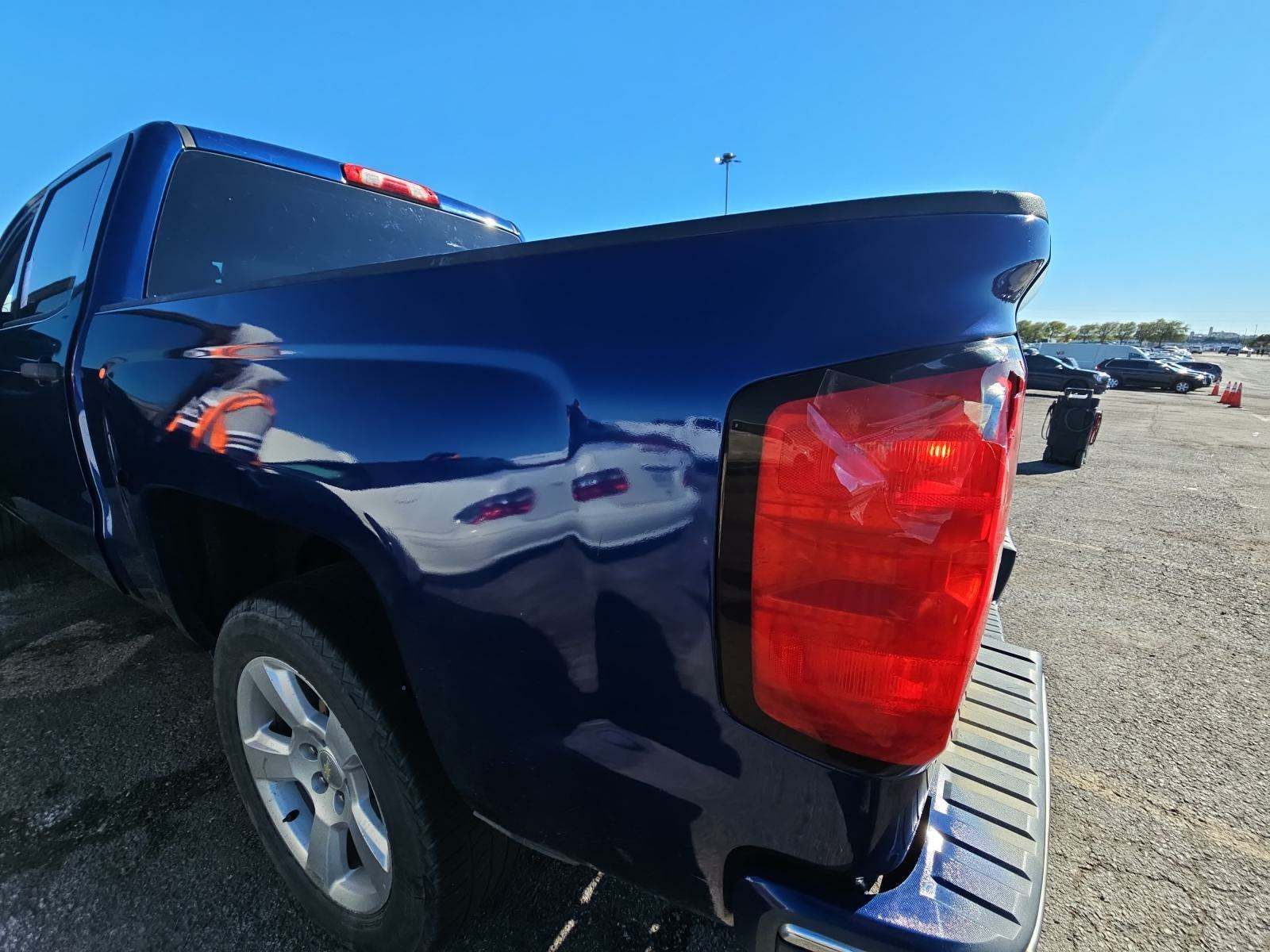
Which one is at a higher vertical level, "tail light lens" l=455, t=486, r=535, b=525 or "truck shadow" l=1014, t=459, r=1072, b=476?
"tail light lens" l=455, t=486, r=535, b=525

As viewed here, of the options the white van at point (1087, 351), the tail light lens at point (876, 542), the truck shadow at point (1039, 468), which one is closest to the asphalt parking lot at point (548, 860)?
the tail light lens at point (876, 542)

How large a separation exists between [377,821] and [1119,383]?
124 feet

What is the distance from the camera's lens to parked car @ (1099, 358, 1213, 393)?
2802 centimetres

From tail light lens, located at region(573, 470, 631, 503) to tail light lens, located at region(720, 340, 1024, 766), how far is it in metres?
0.16

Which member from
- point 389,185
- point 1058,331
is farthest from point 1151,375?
point 1058,331

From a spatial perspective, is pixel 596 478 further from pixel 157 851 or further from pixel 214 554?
pixel 157 851

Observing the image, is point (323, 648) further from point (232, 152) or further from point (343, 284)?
point (232, 152)

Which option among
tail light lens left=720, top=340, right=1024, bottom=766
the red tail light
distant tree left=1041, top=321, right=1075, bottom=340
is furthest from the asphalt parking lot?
distant tree left=1041, top=321, right=1075, bottom=340

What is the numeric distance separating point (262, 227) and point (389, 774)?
84.3 inches

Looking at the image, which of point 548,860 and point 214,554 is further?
point 214,554

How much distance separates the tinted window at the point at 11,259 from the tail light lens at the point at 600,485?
11.3 ft

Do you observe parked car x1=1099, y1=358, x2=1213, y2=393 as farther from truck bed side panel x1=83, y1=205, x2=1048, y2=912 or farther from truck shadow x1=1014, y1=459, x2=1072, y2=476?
truck bed side panel x1=83, y1=205, x2=1048, y2=912

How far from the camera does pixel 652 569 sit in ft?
3.00

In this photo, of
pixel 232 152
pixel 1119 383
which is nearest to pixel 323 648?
pixel 232 152
